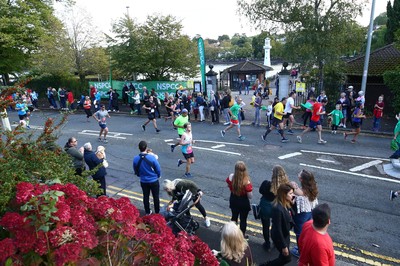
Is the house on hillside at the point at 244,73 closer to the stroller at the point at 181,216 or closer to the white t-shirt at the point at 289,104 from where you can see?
the white t-shirt at the point at 289,104

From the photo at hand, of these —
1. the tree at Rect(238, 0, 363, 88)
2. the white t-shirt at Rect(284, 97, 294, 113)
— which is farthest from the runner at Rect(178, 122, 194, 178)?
the tree at Rect(238, 0, 363, 88)

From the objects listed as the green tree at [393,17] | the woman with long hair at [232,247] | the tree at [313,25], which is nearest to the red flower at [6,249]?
the woman with long hair at [232,247]

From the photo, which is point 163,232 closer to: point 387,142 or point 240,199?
point 240,199

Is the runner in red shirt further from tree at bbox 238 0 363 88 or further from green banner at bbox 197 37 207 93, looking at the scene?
green banner at bbox 197 37 207 93

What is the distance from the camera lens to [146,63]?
A: 22219 mm

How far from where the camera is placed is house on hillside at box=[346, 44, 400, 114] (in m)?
17.0

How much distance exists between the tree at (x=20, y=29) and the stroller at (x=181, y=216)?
69.3ft

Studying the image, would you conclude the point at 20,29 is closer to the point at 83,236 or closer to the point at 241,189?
the point at 241,189

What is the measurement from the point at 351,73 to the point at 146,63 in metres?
14.5

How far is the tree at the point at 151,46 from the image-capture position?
21844 millimetres

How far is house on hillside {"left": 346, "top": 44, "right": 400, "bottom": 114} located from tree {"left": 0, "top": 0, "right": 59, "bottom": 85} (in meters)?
23.6

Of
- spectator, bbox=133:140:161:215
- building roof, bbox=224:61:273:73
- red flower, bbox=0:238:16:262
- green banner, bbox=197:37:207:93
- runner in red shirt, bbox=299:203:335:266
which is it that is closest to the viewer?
red flower, bbox=0:238:16:262

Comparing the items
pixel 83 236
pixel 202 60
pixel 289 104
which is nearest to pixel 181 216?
pixel 83 236

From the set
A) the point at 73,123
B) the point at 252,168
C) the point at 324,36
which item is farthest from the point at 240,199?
the point at 73,123
